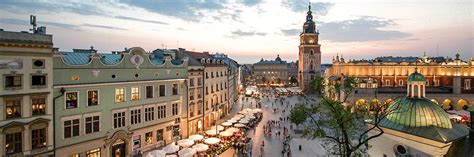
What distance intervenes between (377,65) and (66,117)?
89298mm

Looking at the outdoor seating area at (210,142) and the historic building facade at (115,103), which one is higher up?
the historic building facade at (115,103)

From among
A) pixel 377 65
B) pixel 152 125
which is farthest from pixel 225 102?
pixel 377 65

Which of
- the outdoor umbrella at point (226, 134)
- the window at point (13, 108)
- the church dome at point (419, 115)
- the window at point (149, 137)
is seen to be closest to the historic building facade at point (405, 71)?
the outdoor umbrella at point (226, 134)

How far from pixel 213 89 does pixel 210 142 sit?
770 inches

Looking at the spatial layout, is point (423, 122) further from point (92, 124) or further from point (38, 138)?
point (38, 138)

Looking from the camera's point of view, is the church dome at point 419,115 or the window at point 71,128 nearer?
Result: the church dome at point 419,115

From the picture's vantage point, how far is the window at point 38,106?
85.6 ft

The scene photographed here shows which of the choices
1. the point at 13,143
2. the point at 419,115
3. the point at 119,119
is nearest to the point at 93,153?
the point at 119,119

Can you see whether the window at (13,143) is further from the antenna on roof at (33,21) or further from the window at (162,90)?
the window at (162,90)

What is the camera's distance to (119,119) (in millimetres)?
33031

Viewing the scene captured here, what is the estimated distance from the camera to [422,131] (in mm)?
20766

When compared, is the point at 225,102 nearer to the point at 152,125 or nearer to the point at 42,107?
the point at 152,125

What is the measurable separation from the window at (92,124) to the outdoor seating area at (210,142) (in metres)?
5.61

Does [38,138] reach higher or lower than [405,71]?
lower
